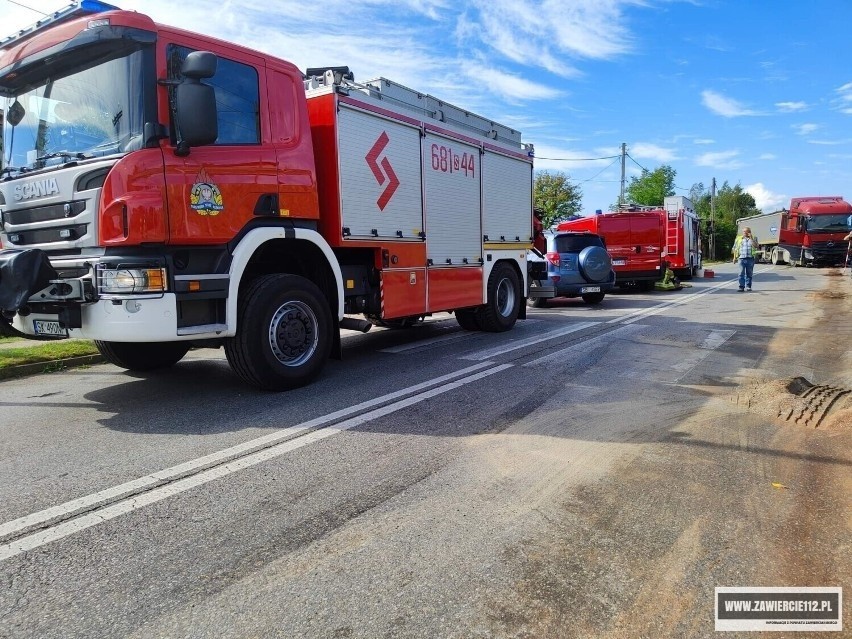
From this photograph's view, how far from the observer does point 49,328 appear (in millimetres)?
5008

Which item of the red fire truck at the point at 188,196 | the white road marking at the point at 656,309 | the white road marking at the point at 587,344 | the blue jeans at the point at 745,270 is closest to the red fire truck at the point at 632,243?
the white road marking at the point at 656,309

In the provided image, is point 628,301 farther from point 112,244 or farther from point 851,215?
point 851,215

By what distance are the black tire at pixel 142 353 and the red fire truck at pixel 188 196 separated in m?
0.02

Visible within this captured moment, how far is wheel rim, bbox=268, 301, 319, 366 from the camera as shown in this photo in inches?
220

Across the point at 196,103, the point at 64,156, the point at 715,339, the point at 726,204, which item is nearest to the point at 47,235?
the point at 64,156

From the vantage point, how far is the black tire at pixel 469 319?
9.72 metres

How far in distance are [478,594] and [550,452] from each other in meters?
1.70

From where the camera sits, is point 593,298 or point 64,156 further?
point 593,298

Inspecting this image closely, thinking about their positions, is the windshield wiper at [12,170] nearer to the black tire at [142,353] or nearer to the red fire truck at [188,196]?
the red fire truck at [188,196]

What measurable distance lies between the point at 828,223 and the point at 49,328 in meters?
35.6

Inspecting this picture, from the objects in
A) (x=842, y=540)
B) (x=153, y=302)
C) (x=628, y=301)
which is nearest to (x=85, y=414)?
(x=153, y=302)

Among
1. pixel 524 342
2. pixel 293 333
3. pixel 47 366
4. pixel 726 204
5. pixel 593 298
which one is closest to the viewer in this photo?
pixel 293 333

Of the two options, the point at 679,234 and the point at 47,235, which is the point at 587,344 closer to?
the point at 47,235

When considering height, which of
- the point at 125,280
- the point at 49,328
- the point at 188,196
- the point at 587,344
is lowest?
the point at 587,344
